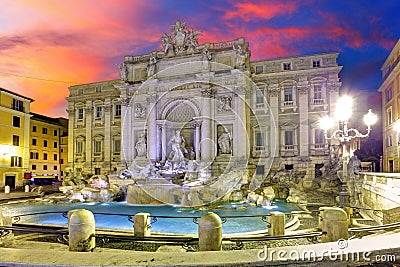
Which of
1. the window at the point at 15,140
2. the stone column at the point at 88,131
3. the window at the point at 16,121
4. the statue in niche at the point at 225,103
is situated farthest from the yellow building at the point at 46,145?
the statue in niche at the point at 225,103

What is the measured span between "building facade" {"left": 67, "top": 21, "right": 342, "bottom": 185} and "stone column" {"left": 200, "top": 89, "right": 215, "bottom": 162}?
0.08 m

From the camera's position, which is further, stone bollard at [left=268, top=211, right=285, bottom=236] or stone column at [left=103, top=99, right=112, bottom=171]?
stone column at [left=103, top=99, right=112, bottom=171]

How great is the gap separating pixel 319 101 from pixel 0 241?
23398 mm

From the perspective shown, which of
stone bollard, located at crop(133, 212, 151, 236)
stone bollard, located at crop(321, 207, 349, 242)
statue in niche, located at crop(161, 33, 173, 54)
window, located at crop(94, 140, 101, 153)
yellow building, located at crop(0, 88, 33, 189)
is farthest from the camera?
window, located at crop(94, 140, 101, 153)

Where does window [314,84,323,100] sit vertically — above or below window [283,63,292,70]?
below

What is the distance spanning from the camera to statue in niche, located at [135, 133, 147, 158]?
89.9 ft

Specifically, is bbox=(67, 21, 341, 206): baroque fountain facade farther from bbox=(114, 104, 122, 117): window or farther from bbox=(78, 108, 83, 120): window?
bbox=(78, 108, 83, 120): window

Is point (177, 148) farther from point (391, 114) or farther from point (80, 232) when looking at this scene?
point (80, 232)

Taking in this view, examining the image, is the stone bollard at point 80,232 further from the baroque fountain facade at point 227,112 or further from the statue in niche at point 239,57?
the statue in niche at point 239,57

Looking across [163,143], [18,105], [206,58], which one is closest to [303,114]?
[206,58]

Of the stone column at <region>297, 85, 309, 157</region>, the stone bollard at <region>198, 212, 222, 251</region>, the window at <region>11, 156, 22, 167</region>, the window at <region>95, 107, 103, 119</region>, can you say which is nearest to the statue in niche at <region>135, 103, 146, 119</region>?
the window at <region>95, 107, 103, 119</region>

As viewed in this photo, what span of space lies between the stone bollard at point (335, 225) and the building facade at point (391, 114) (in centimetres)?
2204

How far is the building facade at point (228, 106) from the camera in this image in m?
24.4

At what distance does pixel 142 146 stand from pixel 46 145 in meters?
19.8
